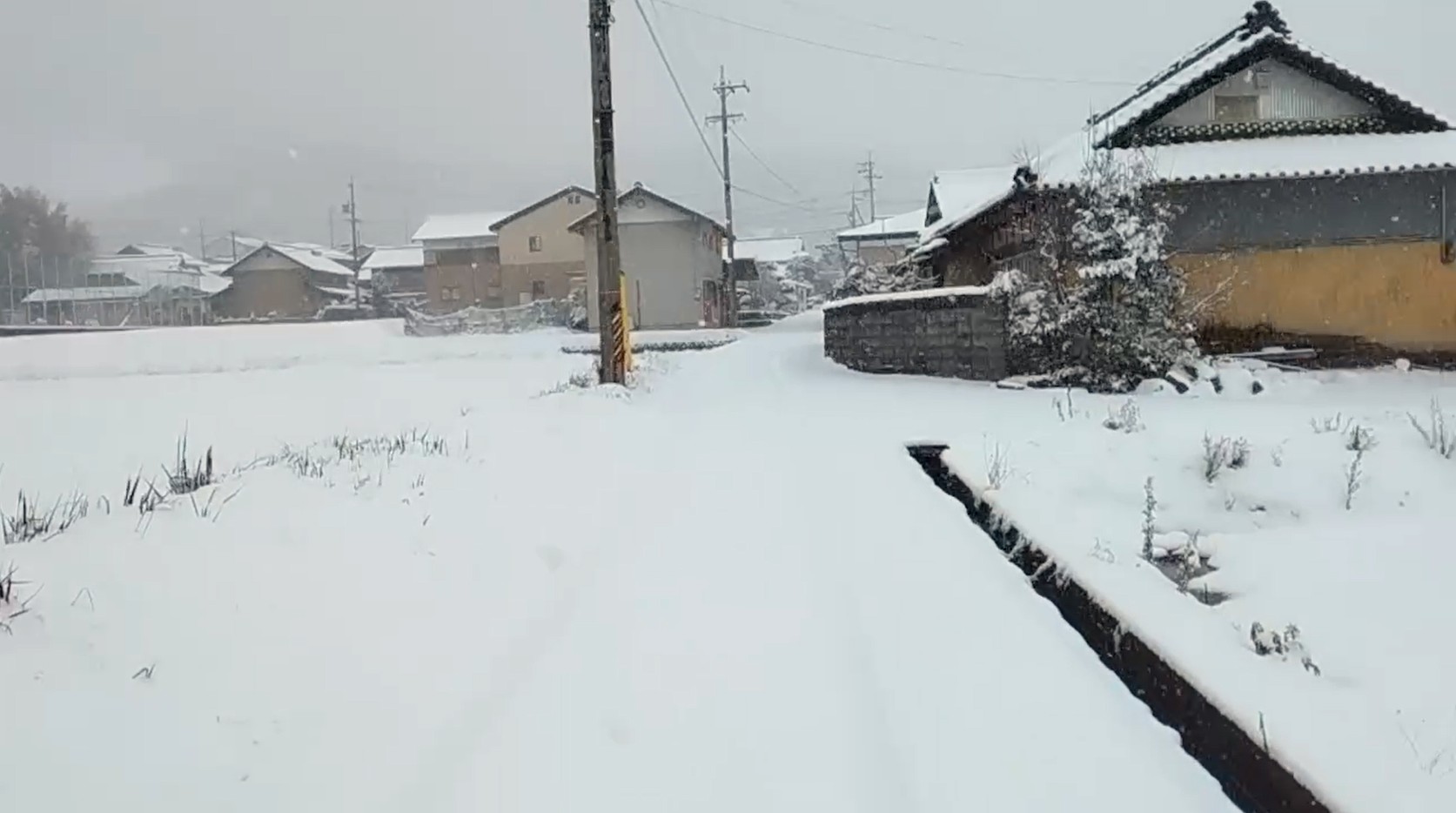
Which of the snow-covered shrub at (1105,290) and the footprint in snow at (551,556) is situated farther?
the snow-covered shrub at (1105,290)

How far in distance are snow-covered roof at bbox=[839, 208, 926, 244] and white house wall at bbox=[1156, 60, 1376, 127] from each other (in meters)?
29.7

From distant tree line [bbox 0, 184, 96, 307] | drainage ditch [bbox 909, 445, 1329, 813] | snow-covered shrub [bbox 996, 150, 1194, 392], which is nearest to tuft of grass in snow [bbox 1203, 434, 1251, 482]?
drainage ditch [bbox 909, 445, 1329, 813]

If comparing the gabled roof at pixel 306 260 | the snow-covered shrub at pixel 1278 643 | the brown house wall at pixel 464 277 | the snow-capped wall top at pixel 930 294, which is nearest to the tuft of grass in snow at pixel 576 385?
the snow-capped wall top at pixel 930 294

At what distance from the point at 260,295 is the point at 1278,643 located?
63.4 metres

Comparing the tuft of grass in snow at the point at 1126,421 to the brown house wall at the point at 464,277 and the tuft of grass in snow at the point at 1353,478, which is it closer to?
the tuft of grass in snow at the point at 1353,478

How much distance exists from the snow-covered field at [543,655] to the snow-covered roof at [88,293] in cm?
4003

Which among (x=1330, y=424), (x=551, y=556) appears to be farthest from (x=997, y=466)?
(x=1330, y=424)

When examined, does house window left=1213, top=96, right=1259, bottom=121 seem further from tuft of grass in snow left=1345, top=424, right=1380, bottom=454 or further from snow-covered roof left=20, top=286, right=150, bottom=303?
snow-covered roof left=20, top=286, right=150, bottom=303

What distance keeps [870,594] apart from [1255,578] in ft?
6.18

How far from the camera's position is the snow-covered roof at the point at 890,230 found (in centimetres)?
4916

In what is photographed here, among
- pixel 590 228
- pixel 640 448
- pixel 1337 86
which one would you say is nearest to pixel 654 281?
pixel 590 228

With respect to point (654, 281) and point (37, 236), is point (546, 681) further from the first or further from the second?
point (654, 281)

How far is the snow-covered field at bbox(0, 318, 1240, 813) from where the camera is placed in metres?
2.77

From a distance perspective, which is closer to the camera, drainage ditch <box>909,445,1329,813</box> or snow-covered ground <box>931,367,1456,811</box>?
drainage ditch <box>909,445,1329,813</box>
